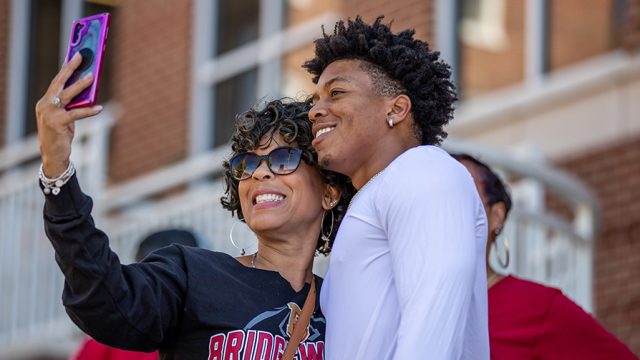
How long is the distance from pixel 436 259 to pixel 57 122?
102 cm

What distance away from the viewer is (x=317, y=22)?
11.9m

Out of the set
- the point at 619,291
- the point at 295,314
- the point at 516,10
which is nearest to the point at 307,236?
the point at 295,314

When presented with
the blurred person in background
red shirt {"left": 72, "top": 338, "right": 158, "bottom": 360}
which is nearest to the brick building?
the blurred person in background

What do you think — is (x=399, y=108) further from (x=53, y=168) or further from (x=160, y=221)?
(x=160, y=221)

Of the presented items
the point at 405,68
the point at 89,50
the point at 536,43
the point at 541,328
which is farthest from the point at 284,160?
the point at 536,43

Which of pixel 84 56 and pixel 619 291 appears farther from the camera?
pixel 619 291

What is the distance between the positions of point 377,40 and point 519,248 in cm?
434

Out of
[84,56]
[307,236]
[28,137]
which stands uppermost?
[28,137]

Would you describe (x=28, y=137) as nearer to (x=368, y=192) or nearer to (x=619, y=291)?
(x=619, y=291)

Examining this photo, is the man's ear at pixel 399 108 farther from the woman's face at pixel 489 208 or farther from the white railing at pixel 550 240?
the white railing at pixel 550 240

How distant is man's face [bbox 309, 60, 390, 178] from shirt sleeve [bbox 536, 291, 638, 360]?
5.03 feet

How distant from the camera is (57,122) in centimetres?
406

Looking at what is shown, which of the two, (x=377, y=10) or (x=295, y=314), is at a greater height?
(x=377, y=10)

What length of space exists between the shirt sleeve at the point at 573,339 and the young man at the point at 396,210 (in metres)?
1.38
